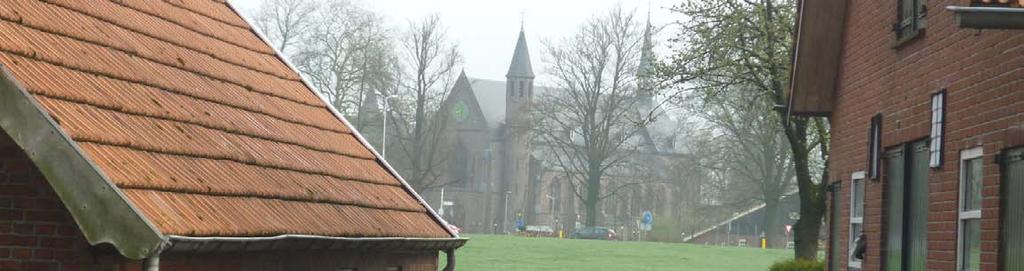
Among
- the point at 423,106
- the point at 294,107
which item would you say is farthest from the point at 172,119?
the point at 423,106

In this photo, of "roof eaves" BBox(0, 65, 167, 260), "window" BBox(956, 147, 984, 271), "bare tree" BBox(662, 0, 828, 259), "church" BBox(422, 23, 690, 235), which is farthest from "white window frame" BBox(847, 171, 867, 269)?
"church" BBox(422, 23, 690, 235)

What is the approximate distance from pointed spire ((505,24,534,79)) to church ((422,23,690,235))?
0.17 ft

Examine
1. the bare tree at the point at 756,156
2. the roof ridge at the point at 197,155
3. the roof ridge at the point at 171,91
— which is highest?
the bare tree at the point at 756,156

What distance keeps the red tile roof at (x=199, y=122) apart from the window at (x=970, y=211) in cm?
380

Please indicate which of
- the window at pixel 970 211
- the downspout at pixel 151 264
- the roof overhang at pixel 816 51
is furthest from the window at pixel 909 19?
the downspout at pixel 151 264

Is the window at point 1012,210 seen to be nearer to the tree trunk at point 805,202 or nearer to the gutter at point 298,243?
the gutter at point 298,243

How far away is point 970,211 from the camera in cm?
1270

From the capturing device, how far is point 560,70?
107250 millimetres

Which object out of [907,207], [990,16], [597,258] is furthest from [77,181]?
[597,258]

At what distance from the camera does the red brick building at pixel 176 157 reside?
704 cm

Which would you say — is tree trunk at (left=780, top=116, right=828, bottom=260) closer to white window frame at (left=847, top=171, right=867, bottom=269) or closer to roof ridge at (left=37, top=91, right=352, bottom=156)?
white window frame at (left=847, top=171, right=867, bottom=269)

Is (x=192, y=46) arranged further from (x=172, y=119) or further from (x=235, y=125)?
(x=172, y=119)

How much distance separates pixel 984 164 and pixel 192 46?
5407 mm

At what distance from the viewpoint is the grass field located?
2121 inches
